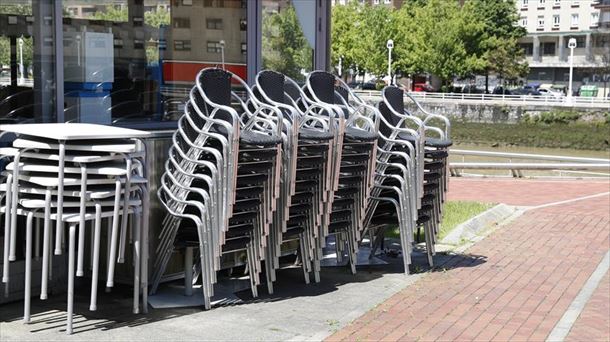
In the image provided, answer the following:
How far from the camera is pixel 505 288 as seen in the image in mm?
7781

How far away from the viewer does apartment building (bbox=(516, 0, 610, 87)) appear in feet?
249

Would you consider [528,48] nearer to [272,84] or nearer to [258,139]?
[272,84]

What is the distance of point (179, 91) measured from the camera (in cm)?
776

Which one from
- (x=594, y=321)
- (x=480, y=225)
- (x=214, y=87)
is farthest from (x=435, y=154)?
(x=480, y=225)

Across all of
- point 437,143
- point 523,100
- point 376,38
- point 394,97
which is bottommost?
point 523,100

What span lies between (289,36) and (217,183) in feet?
10.4

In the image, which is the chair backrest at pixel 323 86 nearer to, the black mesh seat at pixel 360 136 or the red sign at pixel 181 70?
the black mesh seat at pixel 360 136

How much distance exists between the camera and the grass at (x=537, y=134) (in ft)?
159

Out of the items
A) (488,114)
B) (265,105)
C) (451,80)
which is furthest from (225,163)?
(451,80)

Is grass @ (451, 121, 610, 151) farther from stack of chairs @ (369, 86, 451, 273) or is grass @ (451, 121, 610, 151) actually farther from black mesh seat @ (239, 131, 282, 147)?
black mesh seat @ (239, 131, 282, 147)

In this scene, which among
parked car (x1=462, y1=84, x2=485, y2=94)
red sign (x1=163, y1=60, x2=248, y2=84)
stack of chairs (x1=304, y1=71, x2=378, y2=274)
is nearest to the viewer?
stack of chairs (x1=304, y1=71, x2=378, y2=274)

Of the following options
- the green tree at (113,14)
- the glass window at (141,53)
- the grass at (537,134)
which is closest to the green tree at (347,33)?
the grass at (537,134)

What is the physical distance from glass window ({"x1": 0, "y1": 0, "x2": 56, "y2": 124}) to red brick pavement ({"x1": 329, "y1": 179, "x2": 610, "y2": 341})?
2.81 meters

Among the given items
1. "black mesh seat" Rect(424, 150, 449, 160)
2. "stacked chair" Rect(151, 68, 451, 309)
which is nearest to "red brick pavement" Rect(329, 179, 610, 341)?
"stacked chair" Rect(151, 68, 451, 309)
